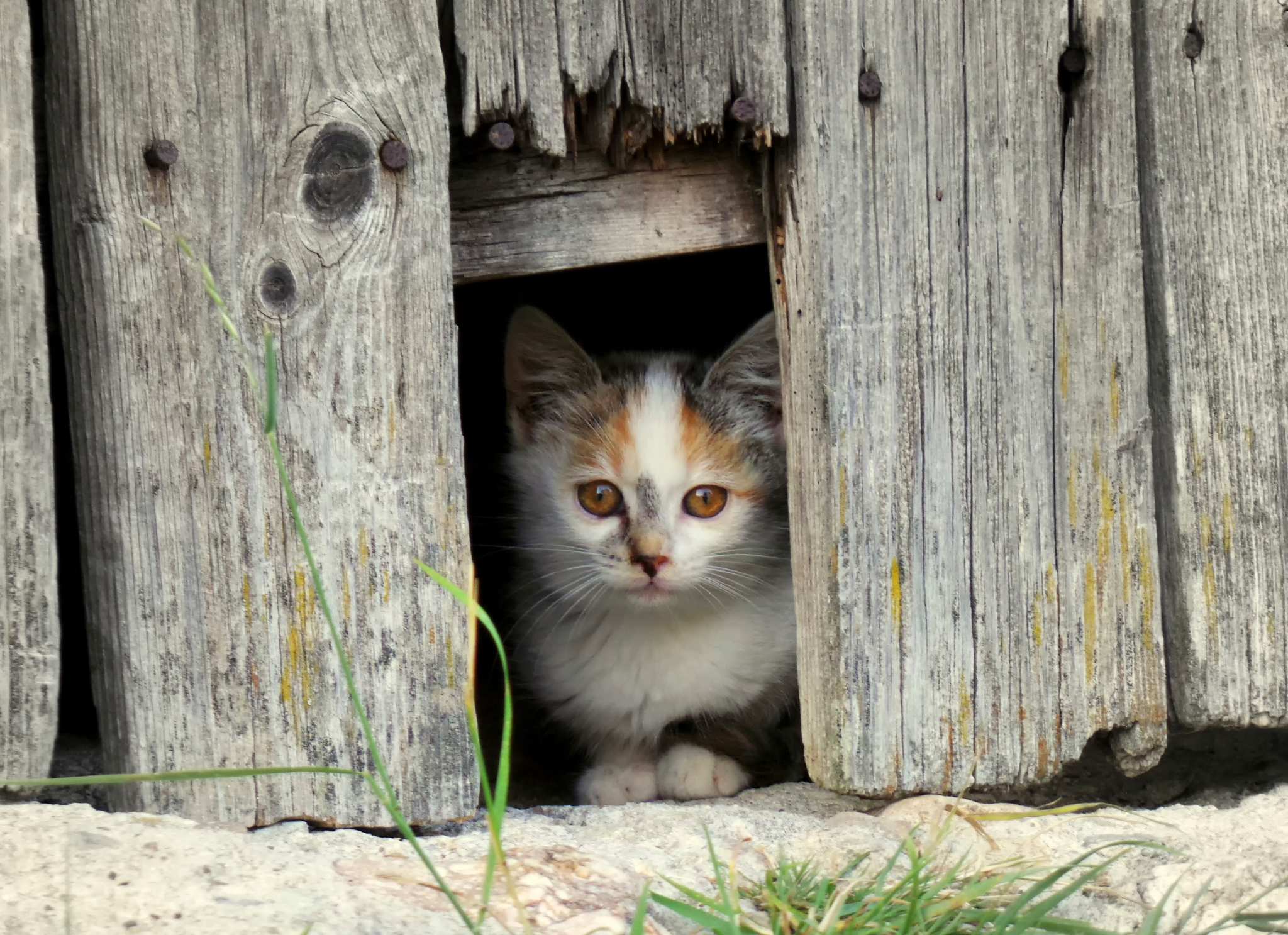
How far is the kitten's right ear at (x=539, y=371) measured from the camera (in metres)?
2.99

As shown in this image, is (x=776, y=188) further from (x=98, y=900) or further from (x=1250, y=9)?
(x=98, y=900)

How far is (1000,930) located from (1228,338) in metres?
1.30

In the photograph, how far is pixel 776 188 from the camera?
2289 millimetres

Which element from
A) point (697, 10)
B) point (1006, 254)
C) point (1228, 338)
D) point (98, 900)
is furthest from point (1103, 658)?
point (98, 900)

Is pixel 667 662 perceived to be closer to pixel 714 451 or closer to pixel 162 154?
pixel 714 451

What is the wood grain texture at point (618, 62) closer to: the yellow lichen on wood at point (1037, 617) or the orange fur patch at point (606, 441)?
the orange fur patch at point (606, 441)

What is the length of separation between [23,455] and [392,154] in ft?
2.58

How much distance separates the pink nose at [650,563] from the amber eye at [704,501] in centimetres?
22

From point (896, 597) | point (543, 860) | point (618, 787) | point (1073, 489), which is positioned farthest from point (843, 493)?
point (618, 787)

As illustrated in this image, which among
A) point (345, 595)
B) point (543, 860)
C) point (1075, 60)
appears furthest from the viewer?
point (1075, 60)

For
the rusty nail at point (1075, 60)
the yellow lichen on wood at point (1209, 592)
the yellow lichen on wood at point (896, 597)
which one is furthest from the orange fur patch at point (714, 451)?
the rusty nail at point (1075, 60)

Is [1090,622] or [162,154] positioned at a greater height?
[162,154]

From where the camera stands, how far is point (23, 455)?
195cm

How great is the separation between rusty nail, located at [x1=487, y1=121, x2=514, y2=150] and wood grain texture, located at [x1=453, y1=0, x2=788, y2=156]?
2cm
